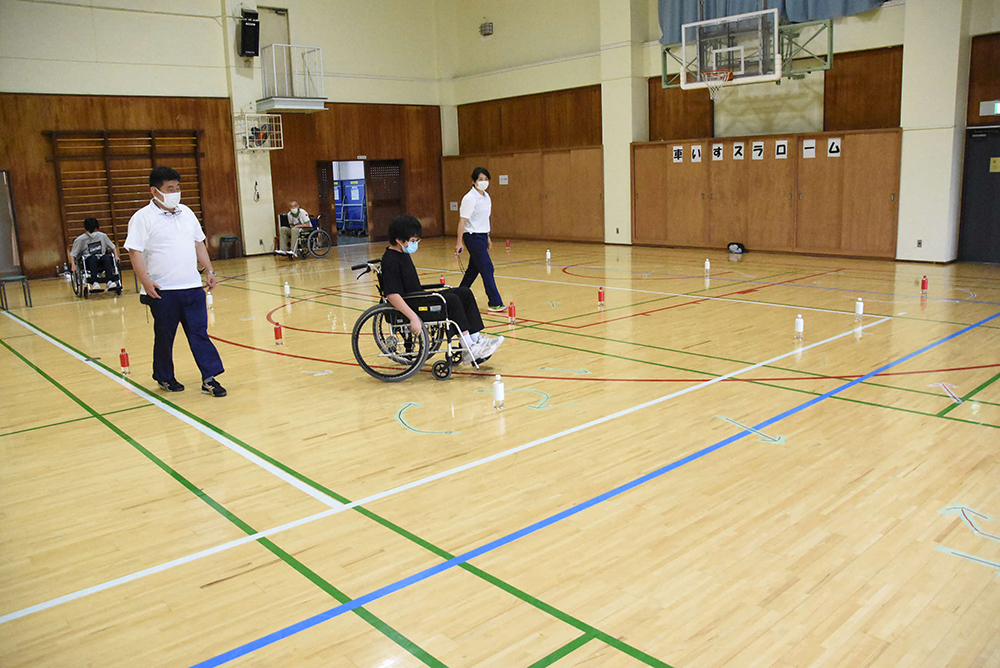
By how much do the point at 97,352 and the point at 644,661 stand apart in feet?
24.7

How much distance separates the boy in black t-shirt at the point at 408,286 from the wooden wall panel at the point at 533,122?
46.0 ft

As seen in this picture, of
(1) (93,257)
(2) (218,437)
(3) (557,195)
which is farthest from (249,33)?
(2) (218,437)

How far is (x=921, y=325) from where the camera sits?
27.6 feet

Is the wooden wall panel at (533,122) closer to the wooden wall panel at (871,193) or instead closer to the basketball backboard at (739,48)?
the basketball backboard at (739,48)

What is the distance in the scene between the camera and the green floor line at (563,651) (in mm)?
2822

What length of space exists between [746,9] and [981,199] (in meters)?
5.82

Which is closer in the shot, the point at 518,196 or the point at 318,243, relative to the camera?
the point at 318,243

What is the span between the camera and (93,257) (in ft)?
41.9

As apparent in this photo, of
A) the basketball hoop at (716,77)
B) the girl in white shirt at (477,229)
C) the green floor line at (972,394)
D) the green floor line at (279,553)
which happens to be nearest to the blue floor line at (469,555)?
the green floor line at (279,553)

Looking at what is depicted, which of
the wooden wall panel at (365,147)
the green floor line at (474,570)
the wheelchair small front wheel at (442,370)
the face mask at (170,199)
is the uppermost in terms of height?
the wooden wall panel at (365,147)

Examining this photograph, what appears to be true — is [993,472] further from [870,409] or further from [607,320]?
[607,320]

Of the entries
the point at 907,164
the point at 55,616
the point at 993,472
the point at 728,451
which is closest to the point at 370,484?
the point at 55,616

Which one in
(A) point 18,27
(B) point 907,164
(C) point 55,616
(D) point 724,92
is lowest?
(C) point 55,616

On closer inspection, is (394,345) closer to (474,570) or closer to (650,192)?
(474,570)
